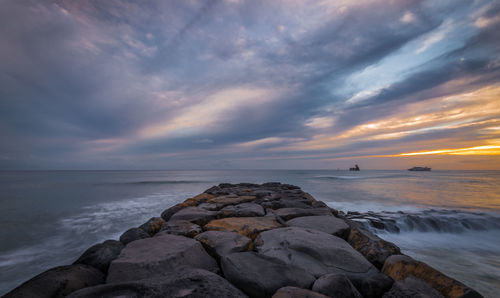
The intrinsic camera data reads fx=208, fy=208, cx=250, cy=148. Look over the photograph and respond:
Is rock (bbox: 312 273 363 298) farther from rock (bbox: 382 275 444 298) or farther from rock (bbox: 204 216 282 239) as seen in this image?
rock (bbox: 204 216 282 239)

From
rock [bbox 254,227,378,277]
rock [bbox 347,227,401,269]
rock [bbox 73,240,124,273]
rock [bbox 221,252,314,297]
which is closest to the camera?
rock [bbox 221,252,314,297]

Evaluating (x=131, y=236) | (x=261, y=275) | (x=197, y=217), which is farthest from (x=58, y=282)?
(x=197, y=217)

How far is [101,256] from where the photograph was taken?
201cm

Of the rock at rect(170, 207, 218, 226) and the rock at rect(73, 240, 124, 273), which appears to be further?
the rock at rect(170, 207, 218, 226)

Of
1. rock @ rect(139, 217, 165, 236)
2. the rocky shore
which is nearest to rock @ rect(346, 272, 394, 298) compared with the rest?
the rocky shore

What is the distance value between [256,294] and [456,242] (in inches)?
257

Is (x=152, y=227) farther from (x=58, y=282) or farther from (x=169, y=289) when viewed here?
(x=169, y=289)

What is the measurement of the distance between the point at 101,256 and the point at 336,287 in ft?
6.92

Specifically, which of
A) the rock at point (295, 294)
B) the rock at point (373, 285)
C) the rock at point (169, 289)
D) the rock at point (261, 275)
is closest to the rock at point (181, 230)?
the rock at point (261, 275)

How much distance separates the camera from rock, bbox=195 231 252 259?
2064 millimetres

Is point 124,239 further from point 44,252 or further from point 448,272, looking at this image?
point 448,272

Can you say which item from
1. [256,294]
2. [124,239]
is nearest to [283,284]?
[256,294]

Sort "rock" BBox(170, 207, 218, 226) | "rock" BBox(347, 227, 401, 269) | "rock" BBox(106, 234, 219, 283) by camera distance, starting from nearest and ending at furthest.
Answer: "rock" BBox(106, 234, 219, 283) → "rock" BBox(347, 227, 401, 269) → "rock" BBox(170, 207, 218, 226)

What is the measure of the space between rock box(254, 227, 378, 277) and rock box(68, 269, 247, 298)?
0.71 meters
